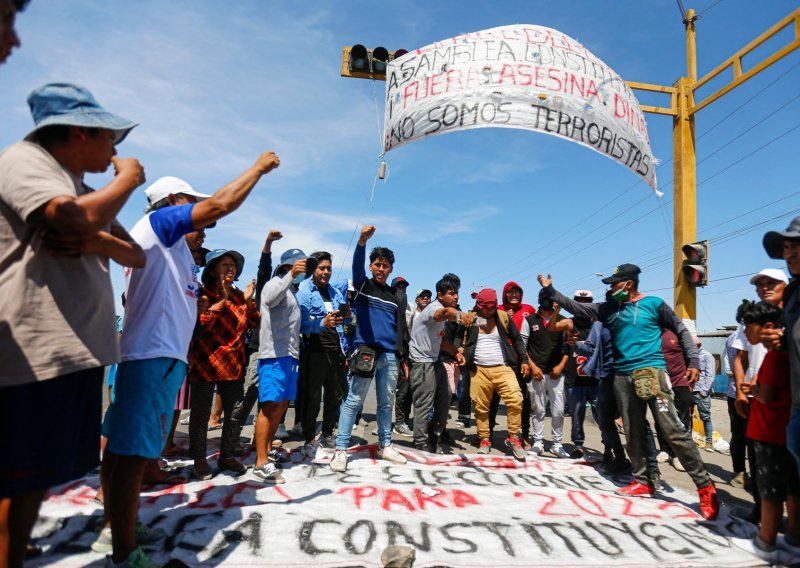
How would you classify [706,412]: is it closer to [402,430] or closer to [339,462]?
[402,430]

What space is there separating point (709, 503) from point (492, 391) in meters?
2.42

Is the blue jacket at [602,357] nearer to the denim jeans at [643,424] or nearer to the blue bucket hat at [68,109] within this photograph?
the denim jeans at [643,424]

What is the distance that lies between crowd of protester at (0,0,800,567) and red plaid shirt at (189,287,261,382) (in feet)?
0.06

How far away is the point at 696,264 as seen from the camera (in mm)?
8117

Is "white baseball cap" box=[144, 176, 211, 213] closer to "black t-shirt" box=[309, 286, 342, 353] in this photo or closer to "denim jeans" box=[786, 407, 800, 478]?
"black t-shirt" box=[309, 286, 342, 353]

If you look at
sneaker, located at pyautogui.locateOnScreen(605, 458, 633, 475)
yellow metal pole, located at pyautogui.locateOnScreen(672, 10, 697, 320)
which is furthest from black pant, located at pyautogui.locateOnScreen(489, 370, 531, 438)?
yellow metal pole, located at pyautogui.locateOnScreen(672, 10, 697, 320)

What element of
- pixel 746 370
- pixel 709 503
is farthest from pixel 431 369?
pixel 746 370

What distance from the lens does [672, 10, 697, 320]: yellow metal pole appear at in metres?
8.29

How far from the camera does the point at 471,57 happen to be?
16.1 ft

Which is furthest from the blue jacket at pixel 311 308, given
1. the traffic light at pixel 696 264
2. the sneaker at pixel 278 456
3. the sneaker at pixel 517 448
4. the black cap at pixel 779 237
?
the traffic light at pixel 696 264

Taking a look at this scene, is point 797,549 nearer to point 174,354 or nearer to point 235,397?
point 174,354

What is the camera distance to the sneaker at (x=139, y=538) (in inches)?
96.7

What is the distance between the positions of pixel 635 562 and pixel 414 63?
15.5 ft

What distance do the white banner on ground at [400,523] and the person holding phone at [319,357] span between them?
906 millimetres
